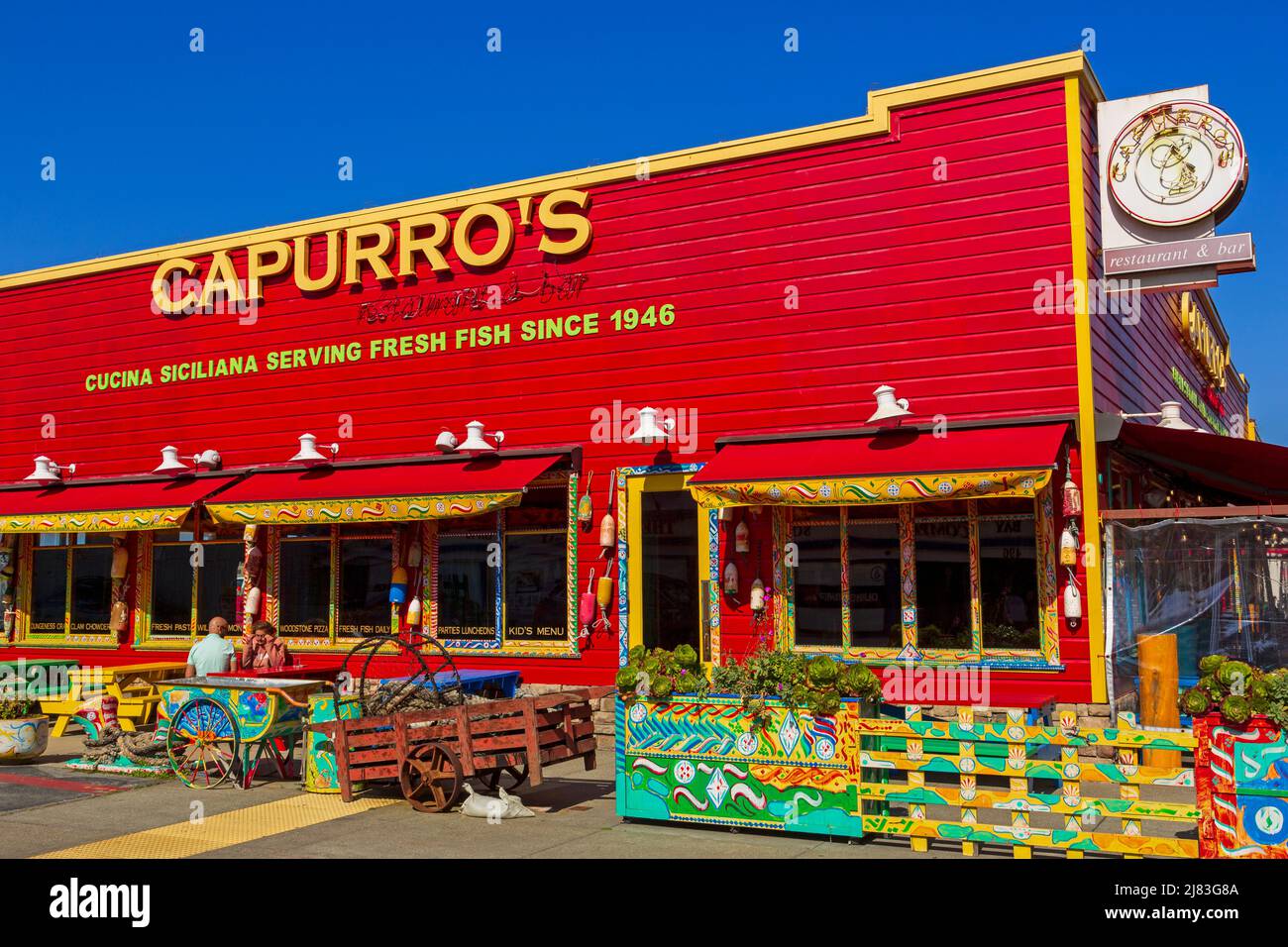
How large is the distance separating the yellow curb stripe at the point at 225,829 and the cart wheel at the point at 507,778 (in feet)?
2.90

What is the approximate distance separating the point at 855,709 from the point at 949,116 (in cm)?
782

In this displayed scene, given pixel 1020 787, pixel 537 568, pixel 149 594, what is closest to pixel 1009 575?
pixel 1020 787

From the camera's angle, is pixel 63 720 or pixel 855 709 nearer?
pixel 855 709

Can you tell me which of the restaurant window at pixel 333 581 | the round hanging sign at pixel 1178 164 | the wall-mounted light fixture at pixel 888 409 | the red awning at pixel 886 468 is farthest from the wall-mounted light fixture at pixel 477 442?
the round hanging sign at pixel 1178 164

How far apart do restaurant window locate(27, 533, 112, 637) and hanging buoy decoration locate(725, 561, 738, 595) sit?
10806mm

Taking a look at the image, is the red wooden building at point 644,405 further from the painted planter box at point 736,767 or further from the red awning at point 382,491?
the painted planter box at point 736,767

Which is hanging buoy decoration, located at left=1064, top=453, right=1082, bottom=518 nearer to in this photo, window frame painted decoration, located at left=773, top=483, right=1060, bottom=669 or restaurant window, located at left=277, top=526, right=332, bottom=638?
window frame painted decoration, located at left=773, top=483, right=1060, bottom=669

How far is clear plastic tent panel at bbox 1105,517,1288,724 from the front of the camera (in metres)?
10.8

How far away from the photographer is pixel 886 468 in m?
12.0

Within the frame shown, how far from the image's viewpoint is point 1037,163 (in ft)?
40.7

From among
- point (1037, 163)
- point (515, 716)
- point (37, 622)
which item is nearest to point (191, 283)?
point (37, 622)

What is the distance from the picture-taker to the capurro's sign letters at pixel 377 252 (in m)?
15.2

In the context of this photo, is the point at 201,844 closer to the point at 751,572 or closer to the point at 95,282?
the point at 751,572

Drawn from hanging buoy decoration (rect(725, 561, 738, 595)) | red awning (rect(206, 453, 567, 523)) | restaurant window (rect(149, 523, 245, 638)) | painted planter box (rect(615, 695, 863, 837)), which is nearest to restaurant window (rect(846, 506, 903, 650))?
hanging buoy decoration (rect(725, 561, 738, 595))
